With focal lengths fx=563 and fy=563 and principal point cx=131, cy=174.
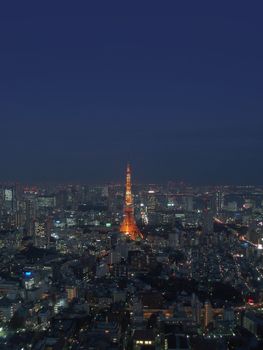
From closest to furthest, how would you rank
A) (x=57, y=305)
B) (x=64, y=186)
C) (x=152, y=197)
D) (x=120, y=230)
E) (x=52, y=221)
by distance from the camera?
1. (x=57, y=305)
2. (x=120, y=230)
3. (x=52, y=221)
4. (x=152, y=197)
5. (x=64, y=186)

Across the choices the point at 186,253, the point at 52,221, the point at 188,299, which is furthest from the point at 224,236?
the point at 188,299

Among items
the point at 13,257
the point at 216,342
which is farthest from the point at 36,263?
the point at 216,342

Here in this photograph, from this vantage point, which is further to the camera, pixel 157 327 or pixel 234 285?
pixel 234 285

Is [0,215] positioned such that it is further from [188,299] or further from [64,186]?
[188,299]

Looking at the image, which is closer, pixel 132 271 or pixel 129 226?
pixel 132 271

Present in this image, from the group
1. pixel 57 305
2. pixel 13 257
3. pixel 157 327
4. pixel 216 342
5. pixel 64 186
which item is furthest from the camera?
pixel 64 186

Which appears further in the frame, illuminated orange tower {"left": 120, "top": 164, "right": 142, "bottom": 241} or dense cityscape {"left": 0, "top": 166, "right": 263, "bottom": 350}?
illuminated orange tower {"left": 120, "top": 164, "right": 142, "bottom": 241}

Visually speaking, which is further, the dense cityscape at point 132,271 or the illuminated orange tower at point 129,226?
the illuminated orange tower at point 129,226
